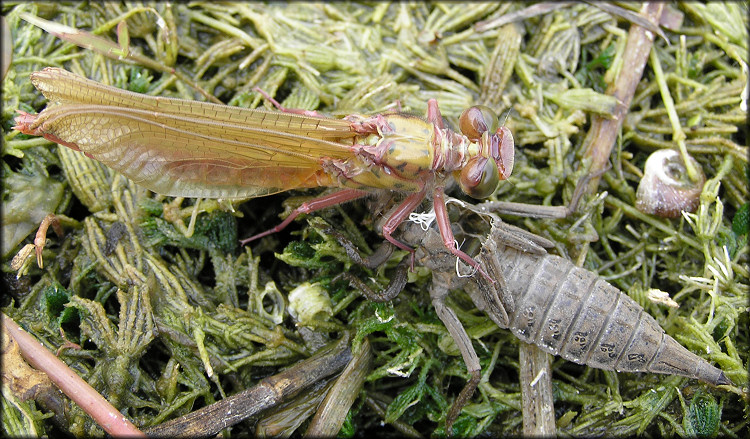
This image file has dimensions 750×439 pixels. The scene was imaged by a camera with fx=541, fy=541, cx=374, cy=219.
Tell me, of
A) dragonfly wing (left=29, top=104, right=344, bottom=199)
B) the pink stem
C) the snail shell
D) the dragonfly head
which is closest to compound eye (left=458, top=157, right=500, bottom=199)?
the dragonfly head

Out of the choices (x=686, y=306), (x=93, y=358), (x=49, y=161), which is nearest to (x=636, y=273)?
(x=686, y=306)

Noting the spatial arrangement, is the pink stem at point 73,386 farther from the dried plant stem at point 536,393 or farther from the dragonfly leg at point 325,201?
the dried plant stem at point 536,393

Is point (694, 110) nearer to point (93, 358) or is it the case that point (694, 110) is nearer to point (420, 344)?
point (420, 344)

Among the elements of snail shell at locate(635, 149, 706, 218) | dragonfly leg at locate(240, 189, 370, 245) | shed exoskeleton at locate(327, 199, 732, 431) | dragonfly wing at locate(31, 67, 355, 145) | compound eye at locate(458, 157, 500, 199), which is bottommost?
shed exoskeleton at locate(327, 199, 732, 431)

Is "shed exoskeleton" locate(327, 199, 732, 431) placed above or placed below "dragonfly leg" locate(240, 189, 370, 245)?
below

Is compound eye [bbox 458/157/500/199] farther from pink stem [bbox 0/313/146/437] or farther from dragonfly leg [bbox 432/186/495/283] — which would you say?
pink stem [bbox 0/313/146/437]

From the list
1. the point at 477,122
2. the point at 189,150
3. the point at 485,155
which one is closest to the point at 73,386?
the point at 189,150

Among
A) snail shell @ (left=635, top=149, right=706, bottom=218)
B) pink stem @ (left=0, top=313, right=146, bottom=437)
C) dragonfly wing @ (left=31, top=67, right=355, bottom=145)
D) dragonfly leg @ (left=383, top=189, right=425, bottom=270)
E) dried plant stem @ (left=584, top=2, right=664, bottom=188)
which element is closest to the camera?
pink stem @ (left=0, top=313, right=146, bottom=437)
